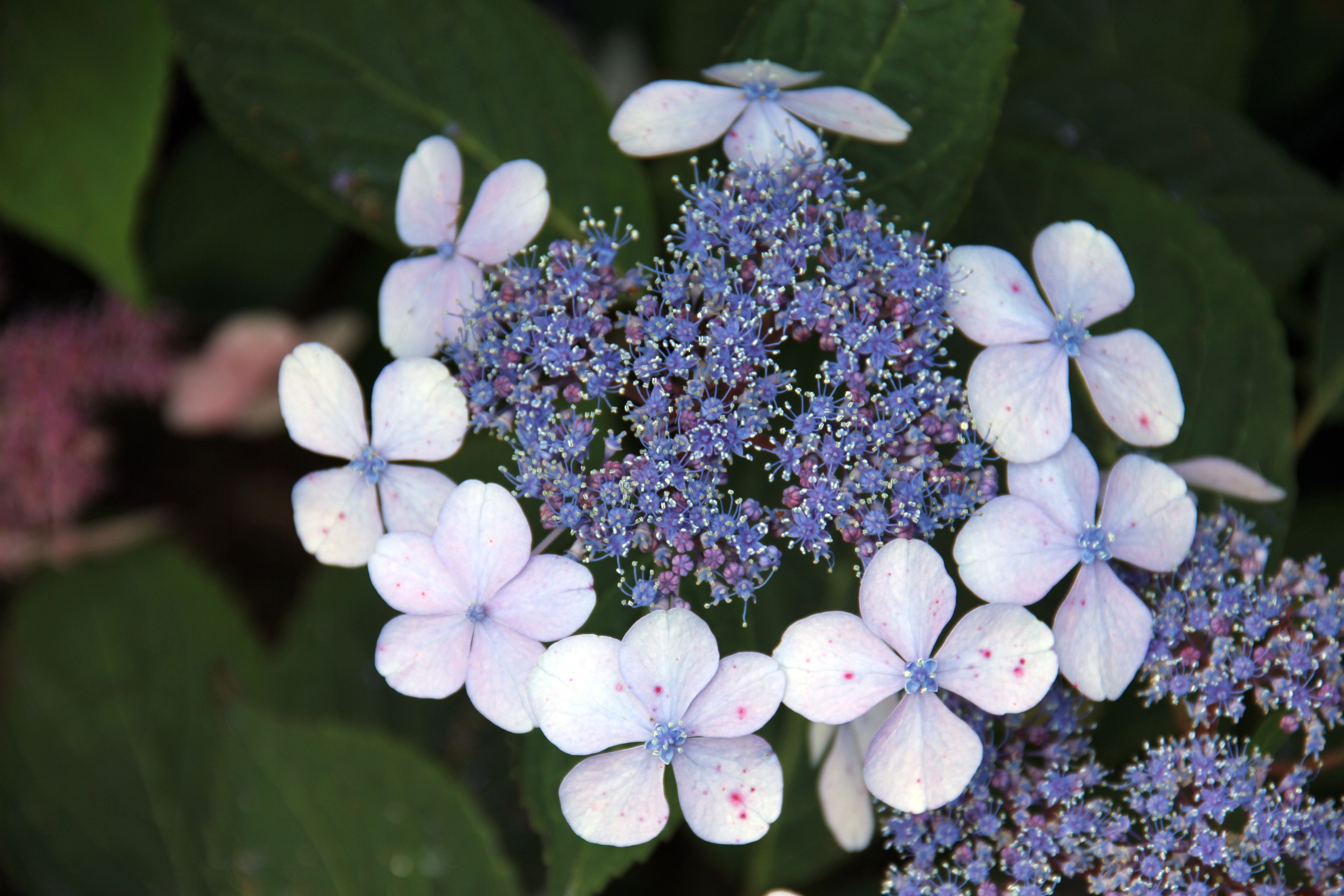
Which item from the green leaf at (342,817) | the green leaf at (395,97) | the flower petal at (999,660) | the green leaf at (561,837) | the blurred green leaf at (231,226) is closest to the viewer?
the flower petal at (999,660)

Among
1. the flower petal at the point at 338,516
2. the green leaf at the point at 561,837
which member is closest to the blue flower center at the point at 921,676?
the green leaf at the point at 561,837

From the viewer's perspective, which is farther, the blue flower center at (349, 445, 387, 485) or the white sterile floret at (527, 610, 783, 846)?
the blue flower center at (349, 445, 387, 485)

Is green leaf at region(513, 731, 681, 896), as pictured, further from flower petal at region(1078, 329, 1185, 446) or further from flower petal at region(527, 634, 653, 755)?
flower petal at region(1078, 329, 1185, 446)

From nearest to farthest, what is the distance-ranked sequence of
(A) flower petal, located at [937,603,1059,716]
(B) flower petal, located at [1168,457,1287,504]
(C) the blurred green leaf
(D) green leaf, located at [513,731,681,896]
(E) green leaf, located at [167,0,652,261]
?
(A) flower petal, located at [937,603,1059,716] < (D) green leaf, located at [513,731,681,896] < (B) flower petal, located at [1168,457,1287,504] < (E) green leaf, located at [167,0,652,261] < (C) the blurred green leaf

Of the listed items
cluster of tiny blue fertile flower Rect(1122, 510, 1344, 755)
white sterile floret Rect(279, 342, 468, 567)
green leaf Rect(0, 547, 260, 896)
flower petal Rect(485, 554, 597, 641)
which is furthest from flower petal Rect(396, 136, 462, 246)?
green leaf Rect(0, 547, 260, 896)

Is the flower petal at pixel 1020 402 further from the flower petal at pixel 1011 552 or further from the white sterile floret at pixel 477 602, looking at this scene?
the white sterile floret at pixel 477 602

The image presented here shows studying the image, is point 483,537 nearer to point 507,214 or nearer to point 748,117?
point 507,214
